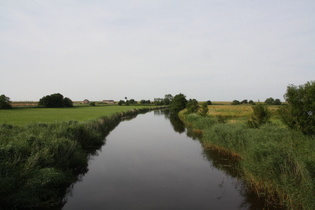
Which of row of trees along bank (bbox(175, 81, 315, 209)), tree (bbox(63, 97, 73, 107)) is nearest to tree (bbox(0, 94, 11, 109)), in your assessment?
tree (bbox(63, 97, 73, 107))

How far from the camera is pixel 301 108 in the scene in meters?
13.2

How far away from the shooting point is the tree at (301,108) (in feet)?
41.7

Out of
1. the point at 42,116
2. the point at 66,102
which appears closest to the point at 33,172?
the point at 42,116

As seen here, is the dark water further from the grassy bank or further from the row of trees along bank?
the row of trees along bank

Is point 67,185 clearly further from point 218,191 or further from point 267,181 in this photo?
point 267,181

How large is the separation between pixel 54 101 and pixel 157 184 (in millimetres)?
74543

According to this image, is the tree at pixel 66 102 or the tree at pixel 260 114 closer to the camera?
the tree at pixel 260 114

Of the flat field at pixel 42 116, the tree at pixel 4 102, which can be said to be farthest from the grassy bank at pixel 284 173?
the tree at pixel 4 102

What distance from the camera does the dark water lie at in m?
8.55

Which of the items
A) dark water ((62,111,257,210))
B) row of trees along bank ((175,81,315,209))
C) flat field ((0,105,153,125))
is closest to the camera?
row of trees along bank ((175,81,315,209))

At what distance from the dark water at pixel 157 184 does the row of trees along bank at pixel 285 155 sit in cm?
103

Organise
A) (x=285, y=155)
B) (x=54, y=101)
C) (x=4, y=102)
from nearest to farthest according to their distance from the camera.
Answer: 1. (x=285, y=155)
2. (x=4, y=102)
3. (x=54, y=101)

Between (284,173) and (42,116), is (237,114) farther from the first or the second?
(42,116)

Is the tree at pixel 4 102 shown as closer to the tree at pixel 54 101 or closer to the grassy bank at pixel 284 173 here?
the tree at pixel 54 101
